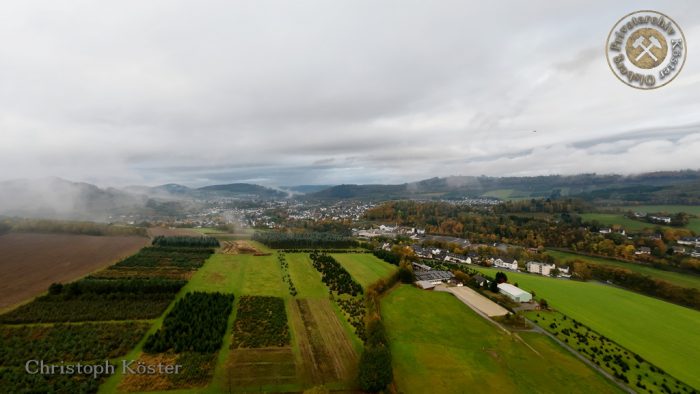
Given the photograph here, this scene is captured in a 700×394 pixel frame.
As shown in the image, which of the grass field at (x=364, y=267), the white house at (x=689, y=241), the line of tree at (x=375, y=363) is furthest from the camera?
the white house at (x=689, y=241)

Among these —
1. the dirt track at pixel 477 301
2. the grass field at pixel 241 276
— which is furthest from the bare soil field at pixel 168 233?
the dirt track at pixel 477 301

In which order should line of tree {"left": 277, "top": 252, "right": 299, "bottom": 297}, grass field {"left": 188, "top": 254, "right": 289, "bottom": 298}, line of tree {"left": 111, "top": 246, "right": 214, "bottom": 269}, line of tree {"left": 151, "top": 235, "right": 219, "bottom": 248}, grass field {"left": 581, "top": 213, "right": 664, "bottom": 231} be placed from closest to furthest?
grass field {"left": 188, "top": 254, "right": 289, "bottom": 298}
line of tree {"left": 277, "top": 252, "right": 299, "bottom": 297}
line of tree {"left": 111, "top": 246, "right": 214, "bottom": 269}
line of tree {"left": 151, "top": 235, "right": 219, "bottom": 248}
grass field {"left": 581, "top": 213, "right": 664, "bottom": 231}

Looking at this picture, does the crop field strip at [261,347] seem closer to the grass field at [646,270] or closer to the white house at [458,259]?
the white house at [458,259]

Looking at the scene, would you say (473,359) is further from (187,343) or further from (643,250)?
(643,250)

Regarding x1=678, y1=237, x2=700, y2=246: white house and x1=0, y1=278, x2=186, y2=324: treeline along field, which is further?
x1=678, y1=237, x2=700, y2=246: white house

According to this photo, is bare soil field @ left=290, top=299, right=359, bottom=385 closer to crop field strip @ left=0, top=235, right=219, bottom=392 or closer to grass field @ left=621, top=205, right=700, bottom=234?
crop field strip @ left=0, top=235, right=219, bottom=392

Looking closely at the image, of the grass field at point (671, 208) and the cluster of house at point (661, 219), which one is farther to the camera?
the grass field at point (671, 208)

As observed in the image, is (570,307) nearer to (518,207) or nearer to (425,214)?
(425,214)

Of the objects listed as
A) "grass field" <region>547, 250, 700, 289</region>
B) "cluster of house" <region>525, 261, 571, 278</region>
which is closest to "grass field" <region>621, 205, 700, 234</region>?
"grass field" <region>547, 250, 700, 289</region>
